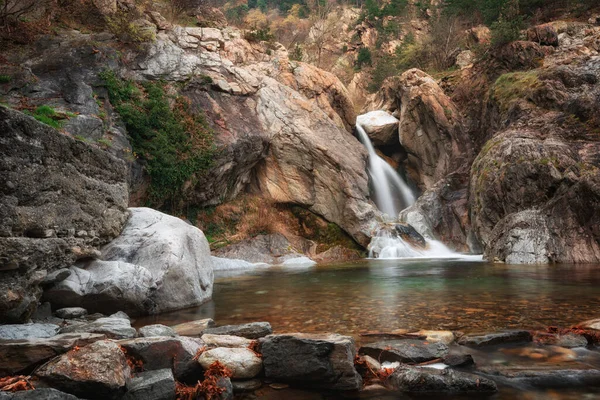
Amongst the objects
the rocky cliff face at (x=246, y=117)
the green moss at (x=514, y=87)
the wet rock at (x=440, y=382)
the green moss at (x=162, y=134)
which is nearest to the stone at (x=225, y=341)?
the wet rock at (x=440, y=382)

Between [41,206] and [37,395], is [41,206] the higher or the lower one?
the higher one

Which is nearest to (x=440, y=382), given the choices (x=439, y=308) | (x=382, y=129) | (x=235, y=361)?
(x=235, y=361)

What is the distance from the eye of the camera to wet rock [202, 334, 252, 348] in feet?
14.4

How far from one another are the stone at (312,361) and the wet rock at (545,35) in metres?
27.3

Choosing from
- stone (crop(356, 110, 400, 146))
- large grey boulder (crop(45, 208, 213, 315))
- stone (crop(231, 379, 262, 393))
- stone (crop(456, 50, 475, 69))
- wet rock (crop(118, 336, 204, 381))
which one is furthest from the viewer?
stone (crop(456, 50, 475, 69))

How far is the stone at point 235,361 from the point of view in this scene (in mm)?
3814

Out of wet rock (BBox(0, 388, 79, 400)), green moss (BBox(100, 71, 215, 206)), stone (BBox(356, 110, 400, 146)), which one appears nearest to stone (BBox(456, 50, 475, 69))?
stone (BBox(356, 110, 400, 146))

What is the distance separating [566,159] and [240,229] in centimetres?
1541

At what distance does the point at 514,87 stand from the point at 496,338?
822 inches

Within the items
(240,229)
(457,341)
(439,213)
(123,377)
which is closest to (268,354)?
(123,377)

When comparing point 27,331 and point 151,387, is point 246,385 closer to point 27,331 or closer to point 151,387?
point 151,387

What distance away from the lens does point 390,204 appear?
26.9 m

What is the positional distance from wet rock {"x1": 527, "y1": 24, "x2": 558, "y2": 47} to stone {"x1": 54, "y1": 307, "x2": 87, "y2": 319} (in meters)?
28.1

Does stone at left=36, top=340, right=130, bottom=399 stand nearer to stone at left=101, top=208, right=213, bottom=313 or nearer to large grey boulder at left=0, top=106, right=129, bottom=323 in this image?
large grey boulder at left=0, top=106, right=129, bottom=323
